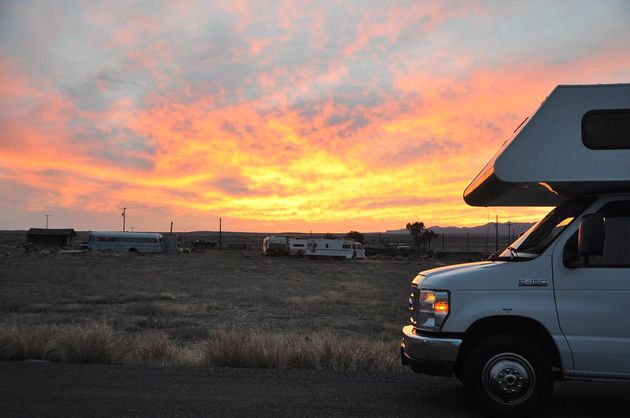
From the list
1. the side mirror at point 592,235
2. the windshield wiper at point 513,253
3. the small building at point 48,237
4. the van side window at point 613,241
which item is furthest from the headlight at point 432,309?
the small building at point 48,237

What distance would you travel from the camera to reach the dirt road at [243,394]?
20.2 ft

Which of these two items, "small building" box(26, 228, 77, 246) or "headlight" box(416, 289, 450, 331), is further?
"small building" box(26, 228, 77, 246)

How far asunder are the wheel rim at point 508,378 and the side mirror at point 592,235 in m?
1.28

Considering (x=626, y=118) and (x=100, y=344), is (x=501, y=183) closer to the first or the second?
(x=626, y=118)

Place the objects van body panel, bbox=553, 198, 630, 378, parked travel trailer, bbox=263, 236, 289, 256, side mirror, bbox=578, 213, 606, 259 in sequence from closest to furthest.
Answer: side mirror, bbox=578, 213, 606, 259, van body panel, bbox=553, 198, 630, 378, parked travel trailer, bbox=263, 236, 289, 256

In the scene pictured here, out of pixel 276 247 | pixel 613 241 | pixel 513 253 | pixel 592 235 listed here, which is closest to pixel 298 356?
pixel 513 253

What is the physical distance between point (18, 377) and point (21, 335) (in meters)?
2.47

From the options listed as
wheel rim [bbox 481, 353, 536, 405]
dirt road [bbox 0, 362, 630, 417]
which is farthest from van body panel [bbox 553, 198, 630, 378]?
dirt road [bbox 0, 362, 630, 417]

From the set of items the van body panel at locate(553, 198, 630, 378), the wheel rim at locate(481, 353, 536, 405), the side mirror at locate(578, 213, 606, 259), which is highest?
the side mirror at locate(578, 213, 606, 259)

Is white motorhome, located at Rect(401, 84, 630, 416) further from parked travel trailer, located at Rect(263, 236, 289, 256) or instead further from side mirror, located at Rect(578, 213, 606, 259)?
parked travel trailer, located at Rect(263, 236, 289, 256)

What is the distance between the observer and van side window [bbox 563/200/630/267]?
589cm

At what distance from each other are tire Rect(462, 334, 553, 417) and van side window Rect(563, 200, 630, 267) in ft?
3.24

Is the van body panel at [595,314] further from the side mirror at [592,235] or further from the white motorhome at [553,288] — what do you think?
the side mirror at [592,235]

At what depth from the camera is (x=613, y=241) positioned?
5.95m
